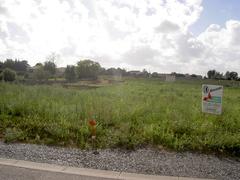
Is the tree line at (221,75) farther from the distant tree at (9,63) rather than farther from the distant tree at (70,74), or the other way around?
the distant tree at (9,63)

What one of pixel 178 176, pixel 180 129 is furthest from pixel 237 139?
pixel 178 176

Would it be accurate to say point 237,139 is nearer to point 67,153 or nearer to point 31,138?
point 67,153

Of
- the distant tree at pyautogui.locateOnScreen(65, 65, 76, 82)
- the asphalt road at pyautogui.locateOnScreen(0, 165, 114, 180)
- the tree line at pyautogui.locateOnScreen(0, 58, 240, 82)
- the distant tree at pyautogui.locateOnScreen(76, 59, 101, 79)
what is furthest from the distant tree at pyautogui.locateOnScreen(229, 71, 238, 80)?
the asphalt road at pyautogui.locateOnScreen(0, 165, 114, 180)

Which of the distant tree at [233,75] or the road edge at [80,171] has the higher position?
the distant tree at [233,75]

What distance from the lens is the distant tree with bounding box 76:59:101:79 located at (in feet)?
272

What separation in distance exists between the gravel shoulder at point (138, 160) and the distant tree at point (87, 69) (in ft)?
255

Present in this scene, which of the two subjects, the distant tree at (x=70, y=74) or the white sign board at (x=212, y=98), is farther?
the distant tree at (x=70, y=74)

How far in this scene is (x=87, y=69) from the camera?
83.6 meters

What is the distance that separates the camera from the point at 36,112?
8484 millimetres

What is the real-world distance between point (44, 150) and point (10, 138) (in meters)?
1.13

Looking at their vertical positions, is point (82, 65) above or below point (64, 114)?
above

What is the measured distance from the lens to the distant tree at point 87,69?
82.9 meters

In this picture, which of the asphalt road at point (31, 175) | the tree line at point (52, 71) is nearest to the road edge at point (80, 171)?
the asphalt road at point (31, 175)

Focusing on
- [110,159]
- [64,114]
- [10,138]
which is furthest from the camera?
[64,114]
